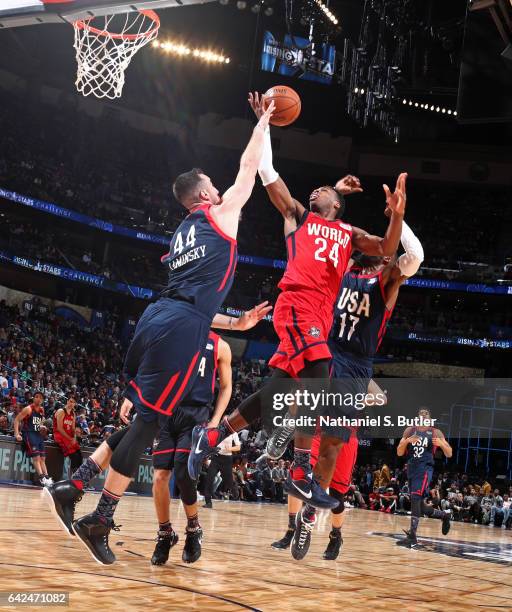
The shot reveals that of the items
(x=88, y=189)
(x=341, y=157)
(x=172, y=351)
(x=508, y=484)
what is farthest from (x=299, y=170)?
(x=172, y=351)

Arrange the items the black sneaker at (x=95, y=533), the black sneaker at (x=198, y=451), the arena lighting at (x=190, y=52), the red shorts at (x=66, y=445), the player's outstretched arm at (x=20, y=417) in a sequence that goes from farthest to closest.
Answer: the arena lighting at (x=190, y=52) < the red shorts at (x=66, y=445) < the player's outstretched arm at (x=20, y=417) < the black sneaker at (x=198, y=451) < the black sneaker at (x=95, y=533)

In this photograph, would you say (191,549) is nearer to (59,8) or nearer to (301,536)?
(301,536)

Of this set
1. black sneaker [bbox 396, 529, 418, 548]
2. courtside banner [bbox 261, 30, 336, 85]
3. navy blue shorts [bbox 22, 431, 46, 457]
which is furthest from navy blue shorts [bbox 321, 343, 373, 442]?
courtside banner [bbox 261, 30, 336, 85]

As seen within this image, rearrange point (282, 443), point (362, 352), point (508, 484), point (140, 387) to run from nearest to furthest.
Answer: point (140, 387)
point (282, 443)
point (362, 352)
point (508, 484)

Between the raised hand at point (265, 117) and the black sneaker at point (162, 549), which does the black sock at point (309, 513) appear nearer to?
the black sneaker at point (162, 549)

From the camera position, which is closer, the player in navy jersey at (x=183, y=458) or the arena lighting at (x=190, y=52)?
the player in navy jersey at (x=183, y=458)

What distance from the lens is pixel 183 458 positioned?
5645 mm

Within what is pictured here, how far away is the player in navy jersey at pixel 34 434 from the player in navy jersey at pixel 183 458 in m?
8.31

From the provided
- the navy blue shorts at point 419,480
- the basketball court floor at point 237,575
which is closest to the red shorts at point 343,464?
the basketball court floor at point 237,575

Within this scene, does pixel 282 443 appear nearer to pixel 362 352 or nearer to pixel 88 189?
pixel 362 352

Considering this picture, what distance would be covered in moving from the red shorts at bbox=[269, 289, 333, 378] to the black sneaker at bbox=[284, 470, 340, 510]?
716mm

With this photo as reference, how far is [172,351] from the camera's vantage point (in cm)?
420

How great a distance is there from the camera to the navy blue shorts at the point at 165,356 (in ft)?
13.6

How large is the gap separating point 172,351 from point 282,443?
1.66m
